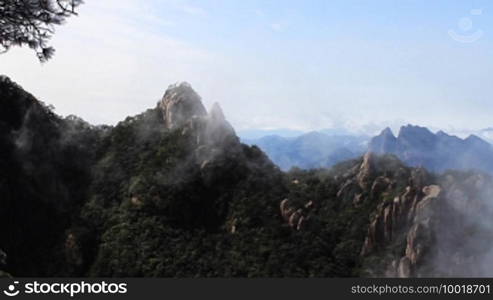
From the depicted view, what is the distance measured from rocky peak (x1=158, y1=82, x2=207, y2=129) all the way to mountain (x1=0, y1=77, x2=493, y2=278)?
0.14 m

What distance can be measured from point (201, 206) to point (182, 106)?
1016 centimetres

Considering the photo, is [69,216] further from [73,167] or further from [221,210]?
[221,210]

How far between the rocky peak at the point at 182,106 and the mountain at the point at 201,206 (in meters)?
0.14

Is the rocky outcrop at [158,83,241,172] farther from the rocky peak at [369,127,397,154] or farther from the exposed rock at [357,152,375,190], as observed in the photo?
the rocky peak at [369,127,397,154]

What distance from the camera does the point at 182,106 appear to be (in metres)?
58.3

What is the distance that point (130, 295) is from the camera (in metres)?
17.6

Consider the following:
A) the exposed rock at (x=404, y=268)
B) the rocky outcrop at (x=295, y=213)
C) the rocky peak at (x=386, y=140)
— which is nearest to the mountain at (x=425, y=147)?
the rocky peak at (x=386, y=140)

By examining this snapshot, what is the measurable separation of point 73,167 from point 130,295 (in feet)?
146

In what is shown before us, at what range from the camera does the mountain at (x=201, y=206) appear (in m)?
46.4

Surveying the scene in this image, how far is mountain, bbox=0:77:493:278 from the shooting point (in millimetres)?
46438

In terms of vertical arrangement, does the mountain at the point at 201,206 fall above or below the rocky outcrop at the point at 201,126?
below

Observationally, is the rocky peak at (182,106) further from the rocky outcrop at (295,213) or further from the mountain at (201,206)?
the rocky outcrop at (295,213)

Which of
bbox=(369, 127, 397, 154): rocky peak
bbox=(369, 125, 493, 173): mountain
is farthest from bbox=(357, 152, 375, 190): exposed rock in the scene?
bbox=(369, 127, 397, 154): rocky peak

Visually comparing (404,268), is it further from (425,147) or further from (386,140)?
(425,147)
